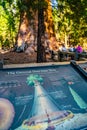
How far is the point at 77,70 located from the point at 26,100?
3.51ft

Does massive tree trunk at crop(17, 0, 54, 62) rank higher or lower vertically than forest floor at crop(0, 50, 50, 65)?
higher

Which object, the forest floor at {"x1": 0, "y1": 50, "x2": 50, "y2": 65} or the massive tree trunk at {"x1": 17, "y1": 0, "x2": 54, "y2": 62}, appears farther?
the forest floor at {"x1": 0, "y1": 50, "x2": 50, "y2": 65}

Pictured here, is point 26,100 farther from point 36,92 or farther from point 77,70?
point 77,70

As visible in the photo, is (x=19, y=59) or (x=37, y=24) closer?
(x=19, y=59)

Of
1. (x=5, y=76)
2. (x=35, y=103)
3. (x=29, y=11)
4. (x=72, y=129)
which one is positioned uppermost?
(x=29, y=11)

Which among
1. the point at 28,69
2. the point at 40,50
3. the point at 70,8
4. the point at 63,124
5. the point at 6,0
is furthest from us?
the point at 40,50

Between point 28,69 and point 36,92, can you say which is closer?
point 36,92

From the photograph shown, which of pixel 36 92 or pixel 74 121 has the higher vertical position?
pixel 36 92

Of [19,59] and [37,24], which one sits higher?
[37,24]

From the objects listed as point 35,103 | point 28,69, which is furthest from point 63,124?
point 28,69

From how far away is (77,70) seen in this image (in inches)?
193

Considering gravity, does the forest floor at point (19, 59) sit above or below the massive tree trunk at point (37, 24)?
below

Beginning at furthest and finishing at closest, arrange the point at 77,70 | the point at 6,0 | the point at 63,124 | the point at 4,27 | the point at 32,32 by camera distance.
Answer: the point at 4,27 < the point at 32,32 < the point at 6,0 < the point at 77,70 < the point at 63,124

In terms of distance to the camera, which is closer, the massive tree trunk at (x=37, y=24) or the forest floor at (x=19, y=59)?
the massive tree trunk at (x=37, y=24)
